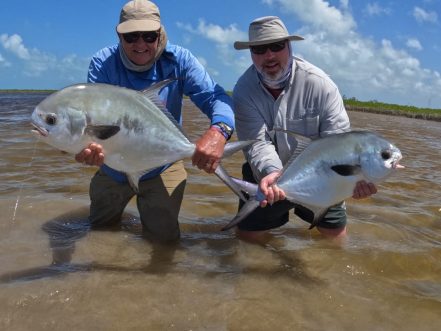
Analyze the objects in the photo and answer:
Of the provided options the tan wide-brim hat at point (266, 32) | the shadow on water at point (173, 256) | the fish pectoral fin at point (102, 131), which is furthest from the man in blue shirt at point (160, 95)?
the fish pectoral fin at point (102, 131)

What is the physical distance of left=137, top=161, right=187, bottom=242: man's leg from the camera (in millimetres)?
4488

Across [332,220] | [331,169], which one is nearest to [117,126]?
[331,169]

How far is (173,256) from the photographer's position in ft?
13.6

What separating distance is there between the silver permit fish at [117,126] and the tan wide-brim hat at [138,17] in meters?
0.61

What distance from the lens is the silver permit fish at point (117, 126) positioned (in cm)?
323

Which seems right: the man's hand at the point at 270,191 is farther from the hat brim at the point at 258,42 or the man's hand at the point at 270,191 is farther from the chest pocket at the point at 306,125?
the hat brim at the point at 258,42

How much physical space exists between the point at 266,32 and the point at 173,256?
6.73 ft

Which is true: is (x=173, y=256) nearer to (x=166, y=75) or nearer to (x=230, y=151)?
(x=230, y=151)

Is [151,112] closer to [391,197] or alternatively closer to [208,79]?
[208,79]

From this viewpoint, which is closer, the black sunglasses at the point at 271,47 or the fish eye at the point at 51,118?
the fish eye at the point at 51,118

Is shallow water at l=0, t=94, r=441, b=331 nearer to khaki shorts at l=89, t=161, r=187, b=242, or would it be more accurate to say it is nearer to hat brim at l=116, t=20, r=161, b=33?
khaki shorts at l=89, t=161, r=187, b=242

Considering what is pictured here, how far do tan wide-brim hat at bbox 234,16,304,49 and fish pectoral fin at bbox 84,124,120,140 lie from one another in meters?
1.38

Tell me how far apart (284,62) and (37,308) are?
106 inches

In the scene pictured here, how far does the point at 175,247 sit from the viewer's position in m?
4.39
